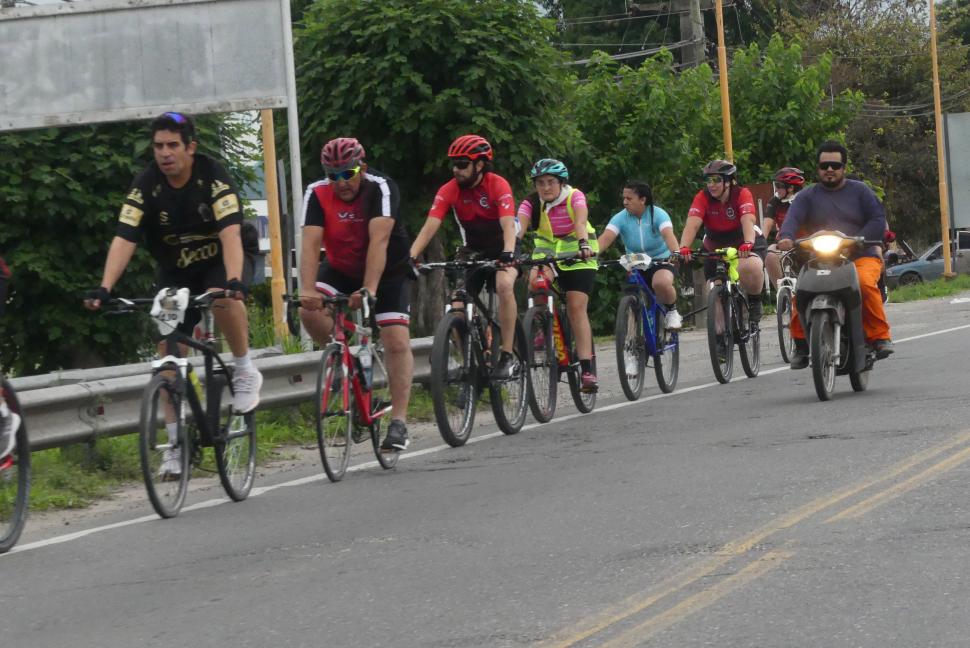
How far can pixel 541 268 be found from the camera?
490 inches

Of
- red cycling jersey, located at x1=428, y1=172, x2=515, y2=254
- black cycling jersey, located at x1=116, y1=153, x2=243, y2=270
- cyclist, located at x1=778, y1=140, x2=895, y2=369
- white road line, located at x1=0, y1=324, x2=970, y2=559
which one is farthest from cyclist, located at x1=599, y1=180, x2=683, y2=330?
black cycling jersey, located at x1=116, y1=153, x2=243, y2=270

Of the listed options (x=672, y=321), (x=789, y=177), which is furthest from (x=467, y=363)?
(x=789, y=177)

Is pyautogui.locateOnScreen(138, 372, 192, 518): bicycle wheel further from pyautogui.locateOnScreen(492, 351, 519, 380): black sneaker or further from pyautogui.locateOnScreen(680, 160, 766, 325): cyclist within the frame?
pyautogui.locateOnScreen(680, 160, 766, 325): cyclist

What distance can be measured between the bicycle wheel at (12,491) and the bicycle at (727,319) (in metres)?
7.85

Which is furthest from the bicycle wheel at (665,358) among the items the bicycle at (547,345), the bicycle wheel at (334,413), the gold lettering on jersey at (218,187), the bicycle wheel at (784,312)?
the gold lettering on jersey at (218,187)

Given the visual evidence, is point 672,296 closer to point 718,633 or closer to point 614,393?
point 614,393

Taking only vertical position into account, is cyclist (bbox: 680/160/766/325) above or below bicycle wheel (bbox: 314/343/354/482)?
above

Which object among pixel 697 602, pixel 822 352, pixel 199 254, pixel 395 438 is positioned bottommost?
pixel 697 602

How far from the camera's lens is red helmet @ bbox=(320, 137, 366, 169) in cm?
960

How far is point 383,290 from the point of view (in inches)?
399

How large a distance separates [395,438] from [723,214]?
6367mm

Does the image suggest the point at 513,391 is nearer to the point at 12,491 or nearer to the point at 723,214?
the point at 723,214

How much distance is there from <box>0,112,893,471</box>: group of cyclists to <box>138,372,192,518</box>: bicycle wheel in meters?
0.06

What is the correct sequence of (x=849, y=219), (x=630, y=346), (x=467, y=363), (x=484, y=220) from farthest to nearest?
(x=630, y=346), (x=849, y=219), (x=484, y=220), (x=467, y=363)
